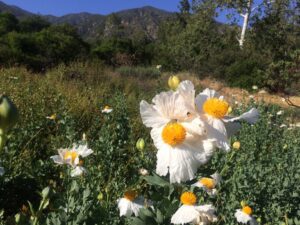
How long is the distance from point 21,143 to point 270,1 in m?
18.2

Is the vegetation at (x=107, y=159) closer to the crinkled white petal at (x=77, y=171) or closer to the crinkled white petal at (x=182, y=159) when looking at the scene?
the crinkled white petal at (x=77, y=171)

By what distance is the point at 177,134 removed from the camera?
1.00 meters

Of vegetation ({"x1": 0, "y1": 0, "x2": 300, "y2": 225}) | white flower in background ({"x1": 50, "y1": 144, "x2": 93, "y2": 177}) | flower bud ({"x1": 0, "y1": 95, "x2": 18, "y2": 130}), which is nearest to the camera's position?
flower bud ({"x1": 0, "y1": 95, "x2": 18, "y2": 130})

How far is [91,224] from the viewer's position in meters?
1.69

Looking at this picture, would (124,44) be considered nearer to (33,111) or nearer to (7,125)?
(33,111)

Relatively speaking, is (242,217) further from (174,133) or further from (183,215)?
(174,133)

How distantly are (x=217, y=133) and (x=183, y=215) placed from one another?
43cm

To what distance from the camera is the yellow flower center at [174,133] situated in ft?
3.29

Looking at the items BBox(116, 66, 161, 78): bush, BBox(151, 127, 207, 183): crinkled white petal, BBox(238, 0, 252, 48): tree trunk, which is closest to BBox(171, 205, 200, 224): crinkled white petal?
BBox(151, 127, 207, 183): crinkled white petal

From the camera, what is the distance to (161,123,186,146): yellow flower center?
1.00 metres

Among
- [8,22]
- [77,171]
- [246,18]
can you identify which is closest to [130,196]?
[77,171]

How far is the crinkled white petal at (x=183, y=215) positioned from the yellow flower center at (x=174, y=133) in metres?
0.40

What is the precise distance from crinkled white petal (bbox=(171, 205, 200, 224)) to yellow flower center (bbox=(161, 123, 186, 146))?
399 millimetres

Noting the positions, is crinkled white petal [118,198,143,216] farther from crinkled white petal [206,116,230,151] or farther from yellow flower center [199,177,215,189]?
crinkled white petal [206,116,230,151]
